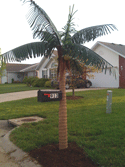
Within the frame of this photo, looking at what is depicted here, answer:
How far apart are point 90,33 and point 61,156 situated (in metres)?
2.50

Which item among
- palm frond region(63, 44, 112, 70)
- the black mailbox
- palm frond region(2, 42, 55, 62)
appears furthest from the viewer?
the black mailbox

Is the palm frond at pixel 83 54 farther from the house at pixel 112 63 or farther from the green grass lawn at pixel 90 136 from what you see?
the house at pixel 112 63

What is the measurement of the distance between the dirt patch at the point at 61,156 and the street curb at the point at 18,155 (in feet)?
0.37

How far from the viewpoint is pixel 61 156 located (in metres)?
3.47

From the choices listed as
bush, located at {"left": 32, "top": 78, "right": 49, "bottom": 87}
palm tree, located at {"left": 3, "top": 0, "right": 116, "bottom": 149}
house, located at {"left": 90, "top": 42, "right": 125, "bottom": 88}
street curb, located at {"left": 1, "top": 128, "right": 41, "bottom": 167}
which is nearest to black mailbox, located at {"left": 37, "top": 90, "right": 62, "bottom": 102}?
palm tree, located at {"left": 3, "top": 0, "right": 116, "bottom": 149}

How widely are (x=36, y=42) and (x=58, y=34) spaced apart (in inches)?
18.5

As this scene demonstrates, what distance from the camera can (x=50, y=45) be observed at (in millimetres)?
3469

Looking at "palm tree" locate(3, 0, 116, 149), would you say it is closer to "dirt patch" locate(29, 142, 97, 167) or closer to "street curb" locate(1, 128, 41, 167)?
"dirt patch" locate(29, 142, 97, 167)

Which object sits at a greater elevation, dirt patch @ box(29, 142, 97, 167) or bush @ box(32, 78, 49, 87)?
bush @ box(32, 78, 49, 87)

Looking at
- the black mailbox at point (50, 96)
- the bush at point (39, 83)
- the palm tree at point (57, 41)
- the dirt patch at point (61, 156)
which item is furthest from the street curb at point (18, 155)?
the bush at point (39, 83)

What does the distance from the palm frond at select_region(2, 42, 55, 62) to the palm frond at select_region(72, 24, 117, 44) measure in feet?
1.68

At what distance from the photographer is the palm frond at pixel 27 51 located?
3379mm

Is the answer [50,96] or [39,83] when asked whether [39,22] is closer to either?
[50,96]

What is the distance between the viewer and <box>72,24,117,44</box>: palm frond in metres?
3.52
